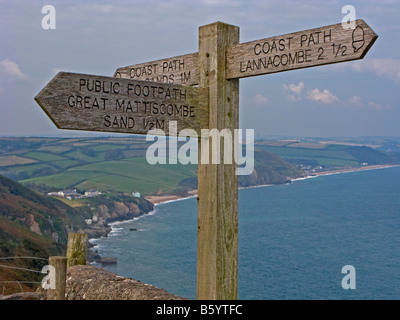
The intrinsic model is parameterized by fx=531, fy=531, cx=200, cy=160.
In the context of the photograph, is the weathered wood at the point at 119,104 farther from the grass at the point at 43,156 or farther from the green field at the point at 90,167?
Answer: the grass at the point at 43,156

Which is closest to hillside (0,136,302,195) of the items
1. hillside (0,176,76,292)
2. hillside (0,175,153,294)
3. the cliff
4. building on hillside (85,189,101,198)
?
building on hillside (85,189,101,198)

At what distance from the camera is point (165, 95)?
14.5 feet

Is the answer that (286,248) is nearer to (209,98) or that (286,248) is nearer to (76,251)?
(76,251)

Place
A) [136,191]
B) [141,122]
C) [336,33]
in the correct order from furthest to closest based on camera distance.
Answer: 1. [136,191]
2. [141,122]
3. [336,33]

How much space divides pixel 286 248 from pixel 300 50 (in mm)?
112942

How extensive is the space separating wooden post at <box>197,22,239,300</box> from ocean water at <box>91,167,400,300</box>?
80866 mm

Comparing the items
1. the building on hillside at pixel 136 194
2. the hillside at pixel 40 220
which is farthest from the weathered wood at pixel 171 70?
the building on hillside at pixel 136 194

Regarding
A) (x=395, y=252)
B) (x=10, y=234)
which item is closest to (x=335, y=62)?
(x=10, y=234)

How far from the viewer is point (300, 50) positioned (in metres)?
4.18

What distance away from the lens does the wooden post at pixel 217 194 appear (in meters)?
4.60

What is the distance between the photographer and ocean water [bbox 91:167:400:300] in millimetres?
91312

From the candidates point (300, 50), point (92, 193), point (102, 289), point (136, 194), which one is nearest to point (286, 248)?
point (136, 194)
